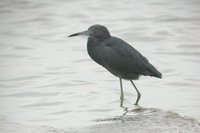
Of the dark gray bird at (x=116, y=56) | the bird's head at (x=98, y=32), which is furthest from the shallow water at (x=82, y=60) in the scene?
the bird's head at (x=98, y=32)

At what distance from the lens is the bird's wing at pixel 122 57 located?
29.4 feet

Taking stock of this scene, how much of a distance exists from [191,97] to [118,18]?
681 centimetres

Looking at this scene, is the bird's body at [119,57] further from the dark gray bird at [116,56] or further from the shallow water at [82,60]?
the shallow water at [82,60]

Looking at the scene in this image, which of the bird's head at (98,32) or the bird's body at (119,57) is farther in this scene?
the bird's head at (98,32)

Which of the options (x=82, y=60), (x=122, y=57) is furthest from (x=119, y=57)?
(x=82, y=60)

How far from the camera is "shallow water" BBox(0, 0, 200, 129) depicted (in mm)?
9281

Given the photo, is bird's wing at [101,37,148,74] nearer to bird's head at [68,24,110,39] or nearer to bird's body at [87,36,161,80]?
bird's body at [87,36,161,80]

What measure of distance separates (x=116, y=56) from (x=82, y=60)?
3828 mm

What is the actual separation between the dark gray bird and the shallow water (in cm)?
58

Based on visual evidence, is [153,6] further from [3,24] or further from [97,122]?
[97,122]

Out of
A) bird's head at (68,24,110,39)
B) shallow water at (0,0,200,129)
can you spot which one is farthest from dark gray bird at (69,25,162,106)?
shallow water at (0,0,200,129)

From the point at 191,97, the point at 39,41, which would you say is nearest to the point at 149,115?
the point at 191,97

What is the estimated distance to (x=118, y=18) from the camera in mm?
16500

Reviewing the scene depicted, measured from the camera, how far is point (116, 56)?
8977 millimetres
